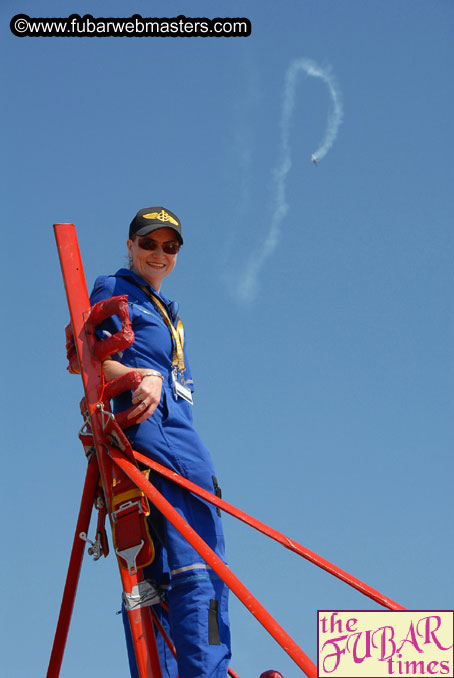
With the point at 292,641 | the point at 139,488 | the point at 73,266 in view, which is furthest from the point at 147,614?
the point at 73,266

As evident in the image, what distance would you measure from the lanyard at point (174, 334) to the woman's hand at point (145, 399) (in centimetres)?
59

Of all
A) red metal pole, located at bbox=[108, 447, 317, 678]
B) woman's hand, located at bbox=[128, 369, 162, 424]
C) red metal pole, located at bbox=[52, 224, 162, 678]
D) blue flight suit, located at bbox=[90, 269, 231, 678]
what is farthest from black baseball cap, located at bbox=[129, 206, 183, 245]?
red metal pole, located at bbox=[108, 447, 317, 678]

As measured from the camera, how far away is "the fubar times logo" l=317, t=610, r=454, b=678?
5.21 m

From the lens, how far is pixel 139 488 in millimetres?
5883

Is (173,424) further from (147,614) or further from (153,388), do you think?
(147,614)

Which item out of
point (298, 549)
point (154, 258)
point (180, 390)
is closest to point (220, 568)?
point (298, 549)

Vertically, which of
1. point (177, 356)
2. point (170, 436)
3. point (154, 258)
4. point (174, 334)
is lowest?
point (170, 436)

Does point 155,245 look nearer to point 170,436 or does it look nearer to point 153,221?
point 153,221

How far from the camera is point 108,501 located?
612 cm

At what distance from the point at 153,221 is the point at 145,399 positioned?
160 cm

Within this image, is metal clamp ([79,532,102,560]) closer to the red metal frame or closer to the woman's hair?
the red metal frame

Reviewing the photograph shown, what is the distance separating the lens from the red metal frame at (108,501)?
5.41 metres

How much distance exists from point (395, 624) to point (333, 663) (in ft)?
1.60

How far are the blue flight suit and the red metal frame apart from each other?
18cm
